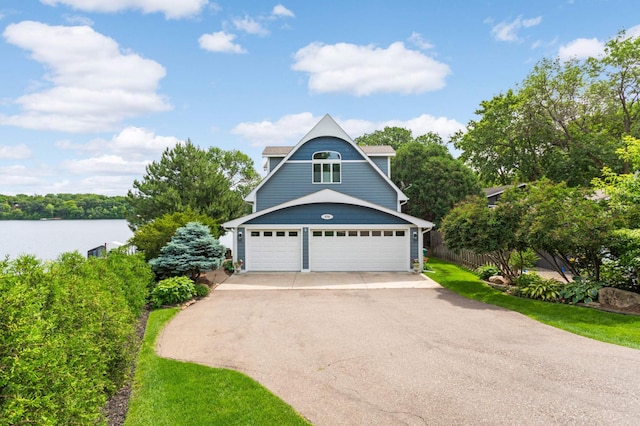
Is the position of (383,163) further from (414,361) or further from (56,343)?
(56,343)

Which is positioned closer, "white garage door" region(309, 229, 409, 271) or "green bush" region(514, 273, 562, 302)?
"green bush" region(514, 273, 562, 302)

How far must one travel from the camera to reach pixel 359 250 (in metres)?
17.5

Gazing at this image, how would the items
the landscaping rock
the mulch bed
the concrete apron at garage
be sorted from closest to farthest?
the mulch bed < the landscaping rock < the concrete apron at garage

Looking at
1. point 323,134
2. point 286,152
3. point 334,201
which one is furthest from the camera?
point 286,152

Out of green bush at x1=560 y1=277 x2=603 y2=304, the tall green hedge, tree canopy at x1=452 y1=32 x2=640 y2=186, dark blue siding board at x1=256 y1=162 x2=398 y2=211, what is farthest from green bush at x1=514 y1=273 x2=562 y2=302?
tree canopy at x1=452 y1=32 x2=640 y2=186

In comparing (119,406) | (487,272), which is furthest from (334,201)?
(119,406)

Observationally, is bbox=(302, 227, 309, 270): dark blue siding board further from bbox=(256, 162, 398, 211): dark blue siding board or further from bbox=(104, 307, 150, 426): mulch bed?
bbox=(104, 307, 150, 426): mulch bed

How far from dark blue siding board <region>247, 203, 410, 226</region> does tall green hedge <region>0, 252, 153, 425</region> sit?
35.9 ft

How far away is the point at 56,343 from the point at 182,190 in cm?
2071

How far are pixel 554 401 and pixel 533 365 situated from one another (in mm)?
1397

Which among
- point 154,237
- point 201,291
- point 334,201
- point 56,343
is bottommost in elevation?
point 201,291

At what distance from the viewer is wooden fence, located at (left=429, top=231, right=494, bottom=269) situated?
1762 cm

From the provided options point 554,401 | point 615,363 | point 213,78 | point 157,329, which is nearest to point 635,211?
point 615,363

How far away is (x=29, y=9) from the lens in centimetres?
980
